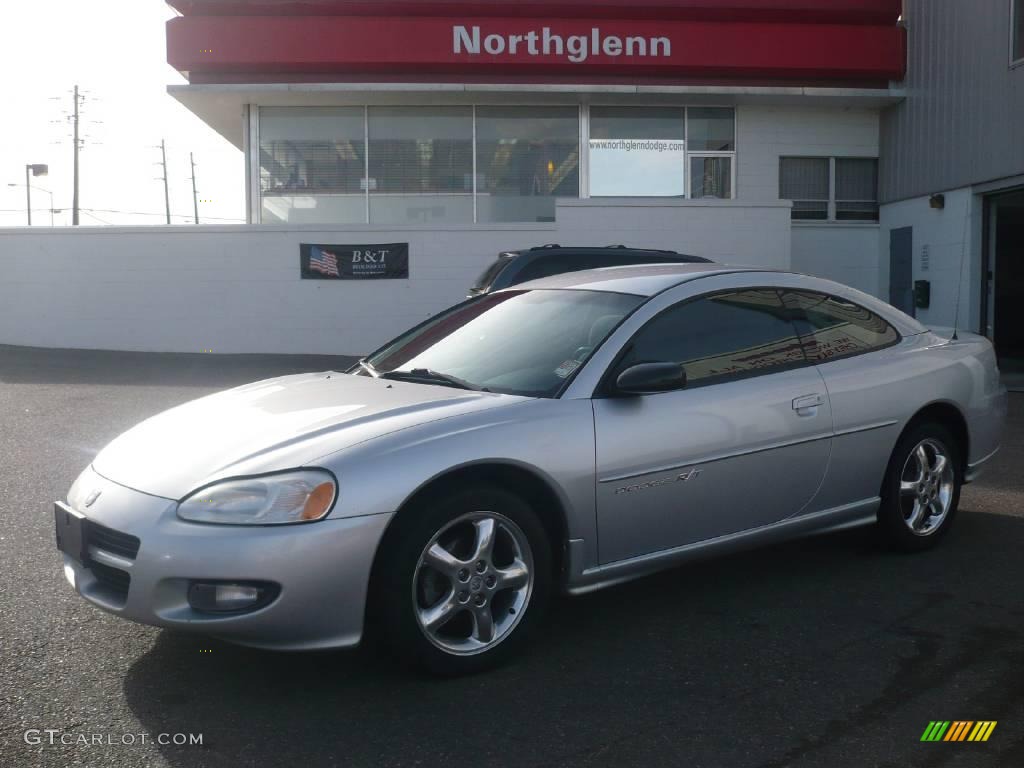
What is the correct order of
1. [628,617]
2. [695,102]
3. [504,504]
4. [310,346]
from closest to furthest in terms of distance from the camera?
[504,504] → [628,617] → [310,346] → [695,102]

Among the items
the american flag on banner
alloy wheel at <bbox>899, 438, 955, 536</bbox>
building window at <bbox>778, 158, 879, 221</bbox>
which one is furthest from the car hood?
building window at <bbox>778, 158, 879, 221</bbox>

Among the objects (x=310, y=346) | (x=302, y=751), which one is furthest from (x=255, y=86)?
(x=302, y=751)

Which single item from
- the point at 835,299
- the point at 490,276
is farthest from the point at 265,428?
the point at 490,276

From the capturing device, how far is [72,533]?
12.9ft

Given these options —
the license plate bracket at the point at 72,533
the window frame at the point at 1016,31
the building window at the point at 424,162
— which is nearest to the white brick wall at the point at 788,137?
the building window at the point at 424,162

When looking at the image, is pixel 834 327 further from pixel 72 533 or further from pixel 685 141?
pixel 685 141

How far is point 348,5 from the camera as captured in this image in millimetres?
18703

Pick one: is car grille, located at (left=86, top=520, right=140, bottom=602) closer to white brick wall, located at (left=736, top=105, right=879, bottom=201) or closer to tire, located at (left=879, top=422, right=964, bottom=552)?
tire, located at (left=879, top=422, right=964, bottom=552)

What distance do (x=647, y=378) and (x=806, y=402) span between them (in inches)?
40.5

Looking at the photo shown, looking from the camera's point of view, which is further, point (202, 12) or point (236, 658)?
point (202, 12)

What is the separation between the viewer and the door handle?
483 centimetres

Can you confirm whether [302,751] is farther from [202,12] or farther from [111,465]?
[202,12]

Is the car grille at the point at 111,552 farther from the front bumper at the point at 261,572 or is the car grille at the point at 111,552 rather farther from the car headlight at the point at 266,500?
the car headlight at the point at 266,500

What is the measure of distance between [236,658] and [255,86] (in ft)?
53.2
